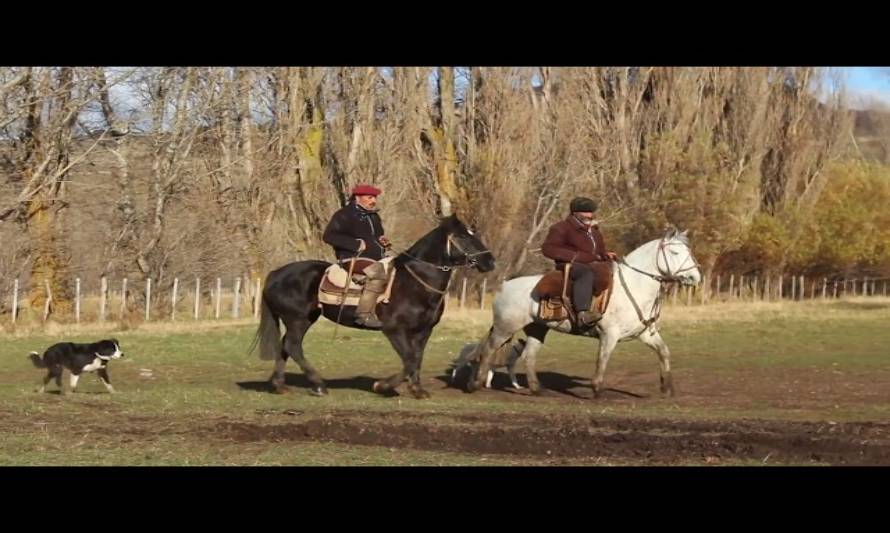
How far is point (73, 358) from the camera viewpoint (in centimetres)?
1485

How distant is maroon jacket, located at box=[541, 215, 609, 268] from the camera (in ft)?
50.6

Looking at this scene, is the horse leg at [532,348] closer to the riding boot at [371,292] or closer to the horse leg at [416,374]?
the horse leg at [416,374]

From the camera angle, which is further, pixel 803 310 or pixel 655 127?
pixel 655 127

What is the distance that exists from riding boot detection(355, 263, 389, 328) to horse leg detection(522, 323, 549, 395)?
2398 millimetres

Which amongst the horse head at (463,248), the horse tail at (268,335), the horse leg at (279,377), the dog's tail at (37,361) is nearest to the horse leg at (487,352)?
the horse head at (463,248)

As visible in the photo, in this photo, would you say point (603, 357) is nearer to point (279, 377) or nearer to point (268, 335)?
point (279, 377)

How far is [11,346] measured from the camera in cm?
2320

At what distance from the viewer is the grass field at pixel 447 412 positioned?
10188 millimetres

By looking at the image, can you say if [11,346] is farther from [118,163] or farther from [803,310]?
[803,310]

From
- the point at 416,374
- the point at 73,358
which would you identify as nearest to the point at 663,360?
the point at 416,374

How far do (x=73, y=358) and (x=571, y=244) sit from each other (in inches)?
270
